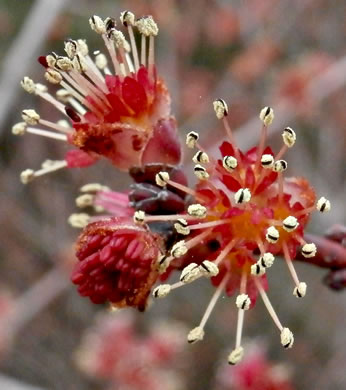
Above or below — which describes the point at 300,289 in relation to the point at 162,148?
below

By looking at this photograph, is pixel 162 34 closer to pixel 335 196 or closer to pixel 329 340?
pixel 335 196

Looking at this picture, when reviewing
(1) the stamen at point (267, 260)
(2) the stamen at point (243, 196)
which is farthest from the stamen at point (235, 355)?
(2) the stamen at point (243, 196)

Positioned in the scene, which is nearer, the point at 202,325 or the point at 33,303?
the point at 202,325

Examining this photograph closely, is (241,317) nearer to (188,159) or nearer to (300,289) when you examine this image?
(300,289)

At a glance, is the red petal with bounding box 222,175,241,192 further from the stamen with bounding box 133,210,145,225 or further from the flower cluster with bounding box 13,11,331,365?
the stamen with bounding box 133,210,145,225

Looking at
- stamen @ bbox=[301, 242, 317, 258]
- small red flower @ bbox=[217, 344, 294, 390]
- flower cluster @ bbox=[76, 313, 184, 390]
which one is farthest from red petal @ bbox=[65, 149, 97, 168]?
flower cluster @ bbox=[76, 313, 184, 390]

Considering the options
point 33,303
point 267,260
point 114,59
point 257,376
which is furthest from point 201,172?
point 33,303

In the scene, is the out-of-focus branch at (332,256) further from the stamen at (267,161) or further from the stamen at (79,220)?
the stamen at (79,220)
